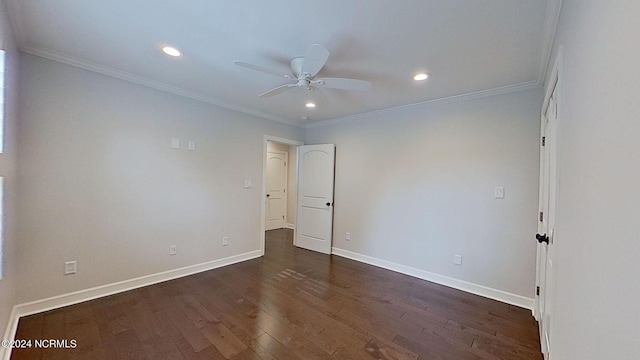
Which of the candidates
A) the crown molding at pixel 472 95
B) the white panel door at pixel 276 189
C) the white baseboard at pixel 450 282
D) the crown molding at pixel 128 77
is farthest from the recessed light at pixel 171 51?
the white panel door at pixel 276 189

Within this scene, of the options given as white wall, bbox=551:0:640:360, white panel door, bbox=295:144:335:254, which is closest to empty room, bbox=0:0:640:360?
white wall, bbox=551:0:640:360

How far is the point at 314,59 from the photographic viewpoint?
1855 mm

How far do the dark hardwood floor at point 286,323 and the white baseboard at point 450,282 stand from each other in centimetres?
10

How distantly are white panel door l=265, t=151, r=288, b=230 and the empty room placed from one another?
2258 mm

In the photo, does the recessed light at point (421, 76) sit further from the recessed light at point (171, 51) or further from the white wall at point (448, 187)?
the recessed light at point (171, 51)

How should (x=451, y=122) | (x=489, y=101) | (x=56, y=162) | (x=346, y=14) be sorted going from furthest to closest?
(x=451, y=122) → (x=489, y=101) → (x=56, y=162) → (x=346, y=14)

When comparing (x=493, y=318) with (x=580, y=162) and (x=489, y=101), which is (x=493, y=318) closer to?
(x=580, y=162)

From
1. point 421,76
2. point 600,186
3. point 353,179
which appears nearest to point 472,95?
point 421,76

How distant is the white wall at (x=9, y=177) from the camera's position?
1671mm

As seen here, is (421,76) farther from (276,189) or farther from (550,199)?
(276,189)

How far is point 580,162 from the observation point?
969 mm

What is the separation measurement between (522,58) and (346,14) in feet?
5.43

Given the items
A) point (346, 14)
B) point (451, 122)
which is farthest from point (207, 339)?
point (451, 122)

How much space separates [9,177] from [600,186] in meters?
3.41
